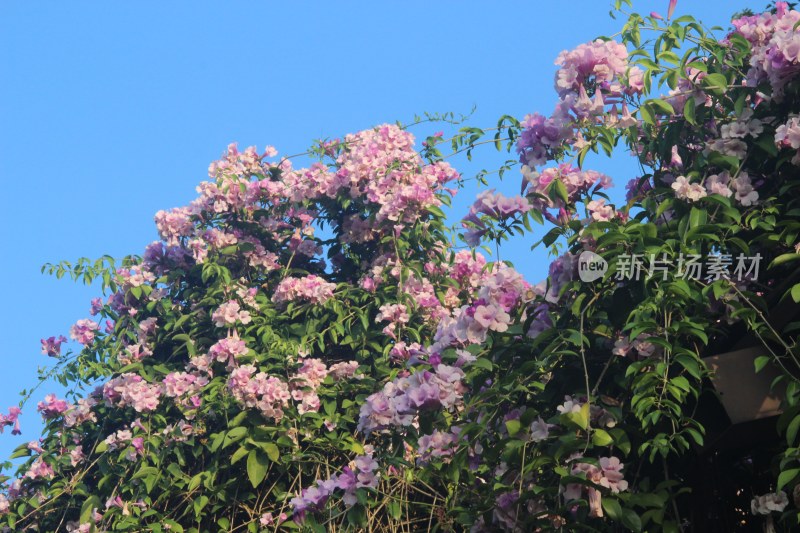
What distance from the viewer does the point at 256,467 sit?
3.98 m

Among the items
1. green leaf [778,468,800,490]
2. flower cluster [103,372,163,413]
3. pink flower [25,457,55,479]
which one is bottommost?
green leaf [778,468,800,490]

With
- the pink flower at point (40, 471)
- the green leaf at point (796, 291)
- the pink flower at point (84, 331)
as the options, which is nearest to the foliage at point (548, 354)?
the green leaf at point (796, 291)

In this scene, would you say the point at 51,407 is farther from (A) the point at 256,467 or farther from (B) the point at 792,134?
(B) the point at 792,134

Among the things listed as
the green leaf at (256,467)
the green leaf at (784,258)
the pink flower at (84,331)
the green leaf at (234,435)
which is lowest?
the green leaf at (784,258)

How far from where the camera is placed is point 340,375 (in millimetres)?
4359

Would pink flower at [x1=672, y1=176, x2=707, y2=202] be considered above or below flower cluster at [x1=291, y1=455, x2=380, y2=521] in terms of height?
above

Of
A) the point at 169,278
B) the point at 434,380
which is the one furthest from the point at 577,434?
the point at 169,278

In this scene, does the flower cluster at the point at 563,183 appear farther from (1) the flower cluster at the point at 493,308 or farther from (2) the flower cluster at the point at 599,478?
(2) the flower cluster at the point at 599,478

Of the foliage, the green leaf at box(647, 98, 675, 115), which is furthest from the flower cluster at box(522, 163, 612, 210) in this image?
the green leaf at box(647, 98, 675, 115)

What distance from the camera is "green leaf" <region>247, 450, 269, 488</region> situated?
3947mm

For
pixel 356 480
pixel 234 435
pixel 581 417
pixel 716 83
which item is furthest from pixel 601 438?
pixel 234 435

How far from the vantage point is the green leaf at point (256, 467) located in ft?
→ 13.0

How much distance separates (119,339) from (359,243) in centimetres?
134

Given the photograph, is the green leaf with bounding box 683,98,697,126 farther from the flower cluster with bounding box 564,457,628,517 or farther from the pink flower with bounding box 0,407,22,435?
the pink flower with bounding box 0,407,22,435
